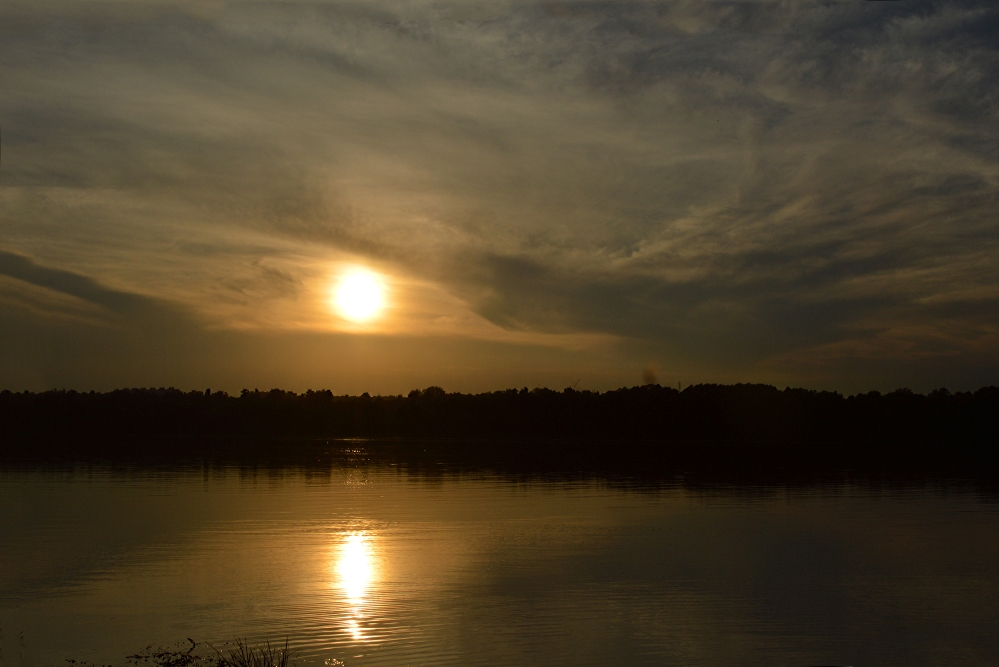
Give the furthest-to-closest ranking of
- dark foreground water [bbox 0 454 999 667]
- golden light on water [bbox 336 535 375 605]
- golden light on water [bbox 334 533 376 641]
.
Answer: golden light on water [bbox 336 535 375 605], golden light on water [bbox 334 533 376 641], dark foreground water [bbox 0 454 999 667]

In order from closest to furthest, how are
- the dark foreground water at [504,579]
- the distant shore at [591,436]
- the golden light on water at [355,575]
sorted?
the dark foreground water at [504,579], the golden light on water at [355,575], the distant shore at [591,436]

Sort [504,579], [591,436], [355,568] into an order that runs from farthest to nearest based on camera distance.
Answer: [591,436] → [355,568] → [504,579]

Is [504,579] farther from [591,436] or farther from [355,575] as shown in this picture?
[591,436]

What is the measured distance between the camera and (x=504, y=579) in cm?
2128

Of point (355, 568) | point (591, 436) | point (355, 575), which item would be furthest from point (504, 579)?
point (591, 436)

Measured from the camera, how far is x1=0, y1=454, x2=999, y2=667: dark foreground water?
15.5m

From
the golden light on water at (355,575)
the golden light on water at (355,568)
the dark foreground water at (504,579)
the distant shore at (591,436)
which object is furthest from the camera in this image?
the distant shore at (591,436)

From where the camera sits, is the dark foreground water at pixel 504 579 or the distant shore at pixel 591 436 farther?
the distant shore at pixel 591 436

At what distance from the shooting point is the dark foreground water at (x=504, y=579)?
1552 centimetres

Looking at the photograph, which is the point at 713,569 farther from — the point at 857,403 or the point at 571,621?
the point at 857,403


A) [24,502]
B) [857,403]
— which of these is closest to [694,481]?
[24,502]

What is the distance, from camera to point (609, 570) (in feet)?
74.3

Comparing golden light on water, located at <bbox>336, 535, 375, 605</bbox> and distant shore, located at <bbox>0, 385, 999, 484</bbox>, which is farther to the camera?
distant shore, located at <bbox>0, 385, 999, 484</bbox>

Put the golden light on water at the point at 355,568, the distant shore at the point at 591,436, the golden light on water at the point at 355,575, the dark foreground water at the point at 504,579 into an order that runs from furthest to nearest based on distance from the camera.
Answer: the distant shore at the point at 591,436
the golden light on water at the point at 355,568
the golden light on water at the point at 355,575
the dark foreground water at the point at 504,579
